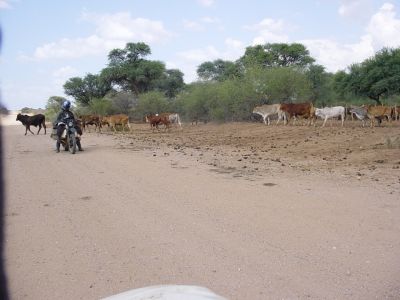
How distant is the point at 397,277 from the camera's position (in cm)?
429

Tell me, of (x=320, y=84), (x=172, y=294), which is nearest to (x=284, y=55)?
(x=320, y=84)

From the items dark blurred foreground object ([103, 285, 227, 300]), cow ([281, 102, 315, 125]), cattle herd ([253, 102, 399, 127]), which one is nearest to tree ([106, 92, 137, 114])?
cattle herd ([253, 102, 399, 127])

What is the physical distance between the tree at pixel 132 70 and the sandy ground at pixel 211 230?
4301 centimetres

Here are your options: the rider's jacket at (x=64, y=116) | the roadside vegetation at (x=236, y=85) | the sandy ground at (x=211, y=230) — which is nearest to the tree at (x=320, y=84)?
the roadside vegetation at (x=236, y=85)

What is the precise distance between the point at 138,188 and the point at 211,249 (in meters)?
3.65

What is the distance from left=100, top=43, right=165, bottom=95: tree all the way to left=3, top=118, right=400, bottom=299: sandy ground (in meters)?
43.0

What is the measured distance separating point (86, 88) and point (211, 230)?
53.3m

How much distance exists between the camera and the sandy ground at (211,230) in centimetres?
432

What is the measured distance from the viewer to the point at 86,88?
56.6 meters

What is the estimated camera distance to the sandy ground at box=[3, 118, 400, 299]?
432 cm

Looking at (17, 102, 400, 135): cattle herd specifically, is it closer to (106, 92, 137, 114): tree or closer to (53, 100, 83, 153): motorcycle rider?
(53, 100, 83, 153): motorcycle rider

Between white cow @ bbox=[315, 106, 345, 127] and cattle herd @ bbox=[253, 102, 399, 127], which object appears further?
white cow @ bbox=[315, 106, 345, 127]

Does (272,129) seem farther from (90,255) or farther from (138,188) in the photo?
(90,255)

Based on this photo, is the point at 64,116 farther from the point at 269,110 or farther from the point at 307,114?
the point at 269,110
